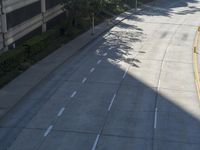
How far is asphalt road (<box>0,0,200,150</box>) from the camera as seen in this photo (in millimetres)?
25328

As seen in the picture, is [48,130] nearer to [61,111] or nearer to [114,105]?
[61,111]

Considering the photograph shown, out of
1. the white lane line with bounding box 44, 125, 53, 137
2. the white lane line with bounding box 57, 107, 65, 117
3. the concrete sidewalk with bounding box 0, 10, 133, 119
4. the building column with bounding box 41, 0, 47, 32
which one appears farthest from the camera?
the building column with bounding box 41, 0, 47, 32

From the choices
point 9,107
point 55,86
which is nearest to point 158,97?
point 55,86

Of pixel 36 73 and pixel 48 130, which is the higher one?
pixel 36 73

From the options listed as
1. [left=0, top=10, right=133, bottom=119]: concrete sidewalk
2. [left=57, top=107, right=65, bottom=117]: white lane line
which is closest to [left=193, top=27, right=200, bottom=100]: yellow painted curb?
[left=57, top=107, right=65, bottom=117]: white lane line

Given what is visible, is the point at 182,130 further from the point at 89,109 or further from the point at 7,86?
the point at 7,86

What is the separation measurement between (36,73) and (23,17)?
961cm

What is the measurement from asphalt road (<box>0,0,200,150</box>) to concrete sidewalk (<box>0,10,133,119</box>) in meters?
0.54

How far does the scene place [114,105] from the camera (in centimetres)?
3097

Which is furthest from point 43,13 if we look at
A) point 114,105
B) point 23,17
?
point 114,105

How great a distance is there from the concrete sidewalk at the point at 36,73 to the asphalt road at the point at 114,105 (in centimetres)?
54

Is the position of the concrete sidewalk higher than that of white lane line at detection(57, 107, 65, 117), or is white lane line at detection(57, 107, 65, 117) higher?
the concrete sidewalk

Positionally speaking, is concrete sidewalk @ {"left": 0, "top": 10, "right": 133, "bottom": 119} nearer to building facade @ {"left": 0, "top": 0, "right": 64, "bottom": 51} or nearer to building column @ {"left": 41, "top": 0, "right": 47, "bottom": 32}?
building facade @ {"left": 0, "top": 0, "right": 64, "bottom": 51}

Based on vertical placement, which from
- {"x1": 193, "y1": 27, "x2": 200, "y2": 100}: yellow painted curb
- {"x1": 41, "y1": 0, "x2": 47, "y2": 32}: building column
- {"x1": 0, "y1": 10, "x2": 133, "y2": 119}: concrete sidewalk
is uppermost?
{"x1": 41, "y1": 0, "x2": 47, "y2": 32}: building column
